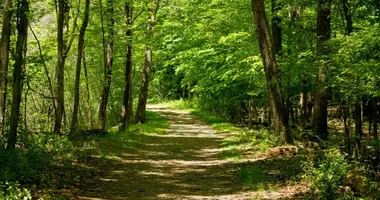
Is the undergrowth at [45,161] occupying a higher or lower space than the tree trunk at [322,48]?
lower

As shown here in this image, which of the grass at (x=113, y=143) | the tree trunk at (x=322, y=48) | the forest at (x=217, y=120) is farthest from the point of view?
Result: the grass at (x=113, y=143)

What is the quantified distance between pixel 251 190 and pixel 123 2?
11147 mm

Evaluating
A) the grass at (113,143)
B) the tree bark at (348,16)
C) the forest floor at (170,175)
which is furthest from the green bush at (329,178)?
the grass at (113,143)

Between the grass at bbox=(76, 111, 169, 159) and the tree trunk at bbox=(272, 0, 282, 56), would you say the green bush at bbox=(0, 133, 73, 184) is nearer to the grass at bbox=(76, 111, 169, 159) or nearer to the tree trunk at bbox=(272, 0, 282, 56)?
the grass at bbox=(76, 111, 169, 159)

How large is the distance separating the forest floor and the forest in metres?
0.04

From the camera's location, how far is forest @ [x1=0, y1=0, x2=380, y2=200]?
8484mm

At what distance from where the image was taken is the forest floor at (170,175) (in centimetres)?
884

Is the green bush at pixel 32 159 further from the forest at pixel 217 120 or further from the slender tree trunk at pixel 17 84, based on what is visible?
the slender tree trunk at pixel 17 84

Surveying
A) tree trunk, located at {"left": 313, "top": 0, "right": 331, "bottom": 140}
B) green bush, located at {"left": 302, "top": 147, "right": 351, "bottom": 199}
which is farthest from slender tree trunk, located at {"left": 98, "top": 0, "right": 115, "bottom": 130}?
green bush, located at {"left": 302, "top": 147, "right": 351, "bottom": 199}

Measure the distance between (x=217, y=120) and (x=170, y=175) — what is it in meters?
15.4

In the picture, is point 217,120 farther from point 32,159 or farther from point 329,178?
point 329,178

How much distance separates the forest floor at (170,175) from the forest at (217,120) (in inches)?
1.6

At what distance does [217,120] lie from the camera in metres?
26.4

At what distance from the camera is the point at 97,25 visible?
18.7 meters
